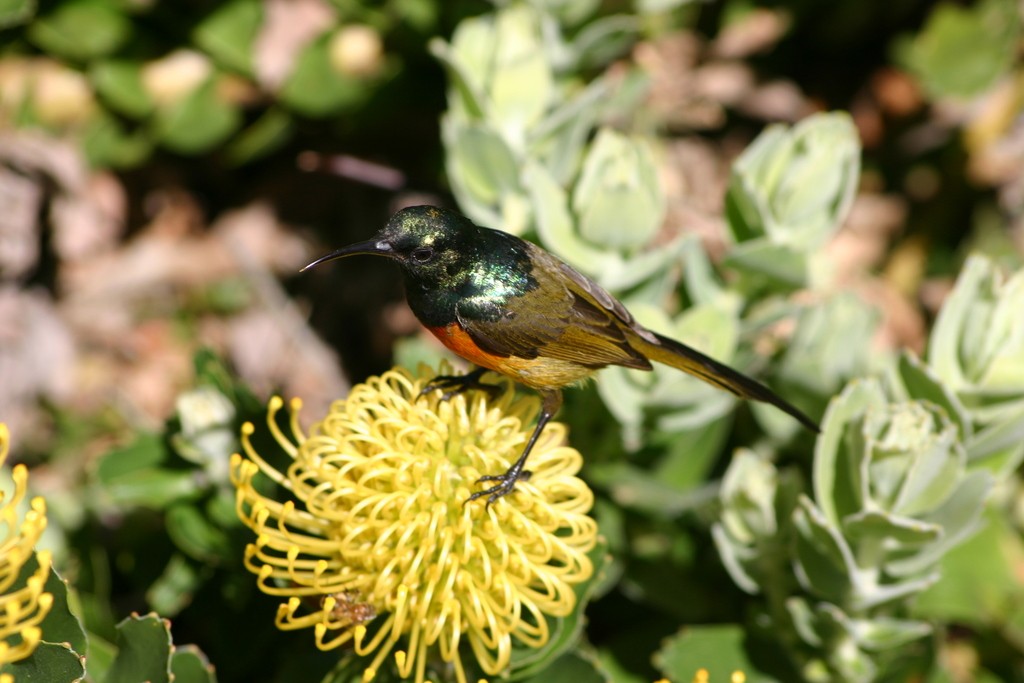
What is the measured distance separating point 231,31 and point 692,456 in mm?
1698

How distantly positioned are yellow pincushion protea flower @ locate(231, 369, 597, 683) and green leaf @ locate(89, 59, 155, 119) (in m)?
1.57

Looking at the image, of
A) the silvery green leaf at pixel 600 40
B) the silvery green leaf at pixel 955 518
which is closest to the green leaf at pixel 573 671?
the silvery green leaf at pixel 955 518

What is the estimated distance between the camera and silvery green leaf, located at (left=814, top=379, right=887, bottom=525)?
1.96 metres

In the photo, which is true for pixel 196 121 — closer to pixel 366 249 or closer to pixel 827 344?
pixel 366 249

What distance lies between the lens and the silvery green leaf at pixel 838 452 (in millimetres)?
1959

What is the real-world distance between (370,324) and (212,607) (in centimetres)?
130

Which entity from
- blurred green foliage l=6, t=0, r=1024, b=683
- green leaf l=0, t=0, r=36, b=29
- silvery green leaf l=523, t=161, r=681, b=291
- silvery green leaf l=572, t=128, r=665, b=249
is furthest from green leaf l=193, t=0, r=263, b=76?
silvery green leaf l=572, t=128, r=665, b=249

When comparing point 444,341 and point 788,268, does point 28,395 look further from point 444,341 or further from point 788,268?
point 788,268

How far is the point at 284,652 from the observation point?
216 centimetres

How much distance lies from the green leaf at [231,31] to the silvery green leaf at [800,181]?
4.73ft

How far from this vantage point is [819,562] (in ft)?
6.43

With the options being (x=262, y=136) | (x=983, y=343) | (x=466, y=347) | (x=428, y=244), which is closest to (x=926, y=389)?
(x=983, y=343)

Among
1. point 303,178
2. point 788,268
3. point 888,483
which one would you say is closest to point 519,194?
point 788,268

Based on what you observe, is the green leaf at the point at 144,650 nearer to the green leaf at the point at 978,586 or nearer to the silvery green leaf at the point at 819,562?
the silvery green leaf at the point at 819,562
